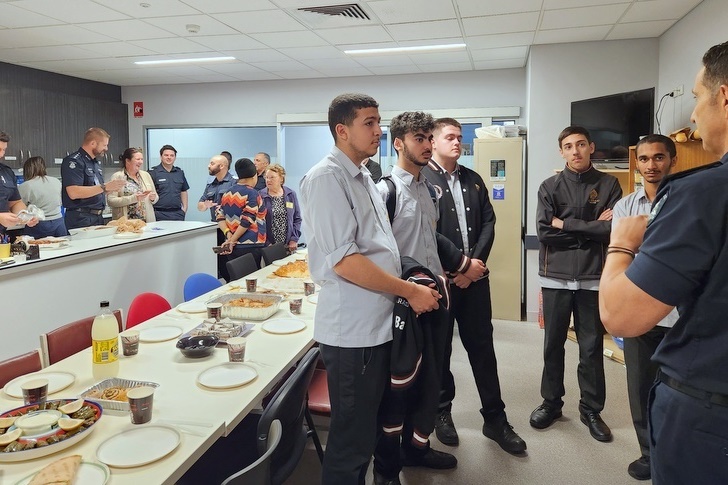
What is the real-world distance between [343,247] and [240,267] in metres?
1.99

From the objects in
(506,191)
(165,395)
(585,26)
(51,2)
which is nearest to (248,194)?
(51,2)

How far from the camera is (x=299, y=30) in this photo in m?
4.54

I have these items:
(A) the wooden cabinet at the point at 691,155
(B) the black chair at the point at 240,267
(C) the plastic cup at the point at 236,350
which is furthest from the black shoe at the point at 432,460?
(A) the wooden cabinet at the point at 691,155

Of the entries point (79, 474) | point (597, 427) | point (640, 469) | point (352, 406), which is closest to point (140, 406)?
point (79, 474)

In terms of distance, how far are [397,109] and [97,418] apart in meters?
5.70

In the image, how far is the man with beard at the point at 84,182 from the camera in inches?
175

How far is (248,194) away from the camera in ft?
14.4

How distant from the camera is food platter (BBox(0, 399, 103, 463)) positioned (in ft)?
3.97

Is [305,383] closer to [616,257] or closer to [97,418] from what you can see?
[97,418]

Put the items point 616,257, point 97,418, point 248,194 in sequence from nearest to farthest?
1. point 616,257
2. point 97,418
3. point 248,194

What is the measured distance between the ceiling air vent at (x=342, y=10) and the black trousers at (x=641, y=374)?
300 cm

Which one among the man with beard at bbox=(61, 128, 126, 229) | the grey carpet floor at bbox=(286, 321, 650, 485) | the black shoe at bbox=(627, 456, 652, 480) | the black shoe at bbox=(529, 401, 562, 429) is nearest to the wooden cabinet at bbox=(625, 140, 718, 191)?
the grey carpet floor at bbox=(286, 321, 650, 485)

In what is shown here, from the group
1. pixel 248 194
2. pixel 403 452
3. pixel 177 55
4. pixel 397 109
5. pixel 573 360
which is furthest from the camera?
pixel 397 109

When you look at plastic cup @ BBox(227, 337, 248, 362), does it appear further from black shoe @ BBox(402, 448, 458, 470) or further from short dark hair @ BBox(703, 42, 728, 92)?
short dark hair @ BBox(703, 42, 728, 92)
